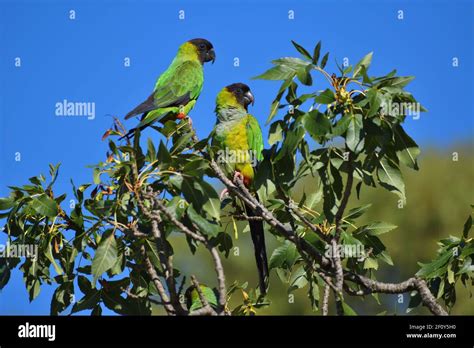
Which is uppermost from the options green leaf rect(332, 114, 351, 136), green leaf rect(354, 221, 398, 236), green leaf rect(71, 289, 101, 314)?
green leaf rect(332, 114, 351, 136)

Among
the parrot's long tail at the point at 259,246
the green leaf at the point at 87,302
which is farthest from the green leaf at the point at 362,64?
the green leaf at the point at 87,302

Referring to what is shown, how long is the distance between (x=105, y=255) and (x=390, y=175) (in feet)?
6.39

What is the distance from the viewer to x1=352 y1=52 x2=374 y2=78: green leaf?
490 cm

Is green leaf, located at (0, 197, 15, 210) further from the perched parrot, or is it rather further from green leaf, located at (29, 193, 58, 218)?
the perched parrot

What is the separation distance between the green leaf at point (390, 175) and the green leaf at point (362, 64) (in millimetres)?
594

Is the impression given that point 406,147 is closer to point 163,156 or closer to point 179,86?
point 163,156

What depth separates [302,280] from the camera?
552 centimetres

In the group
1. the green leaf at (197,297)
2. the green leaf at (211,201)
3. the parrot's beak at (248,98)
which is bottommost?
the green leaf at (197,297)

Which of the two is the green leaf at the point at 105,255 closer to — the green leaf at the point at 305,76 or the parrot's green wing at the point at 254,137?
the green leaf at the point at 305,76

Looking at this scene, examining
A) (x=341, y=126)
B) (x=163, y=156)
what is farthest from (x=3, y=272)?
(x=341, y=126)

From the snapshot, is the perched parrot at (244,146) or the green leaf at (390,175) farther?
the perched parrot at (244,146)

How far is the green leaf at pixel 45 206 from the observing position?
17.0 ft

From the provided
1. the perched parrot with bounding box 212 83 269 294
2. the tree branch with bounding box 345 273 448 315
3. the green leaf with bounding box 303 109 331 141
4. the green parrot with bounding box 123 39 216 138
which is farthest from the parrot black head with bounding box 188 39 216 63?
the tree branch with bounding box 345 273 448 315
